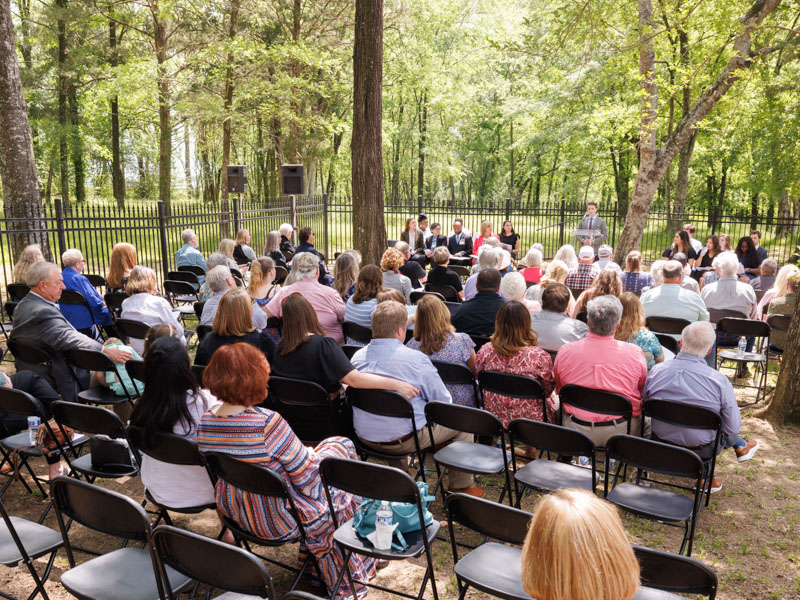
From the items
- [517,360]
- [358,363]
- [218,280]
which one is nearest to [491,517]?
[358,363]

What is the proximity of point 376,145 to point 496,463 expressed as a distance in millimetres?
5551

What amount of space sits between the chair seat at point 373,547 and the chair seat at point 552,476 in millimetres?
888

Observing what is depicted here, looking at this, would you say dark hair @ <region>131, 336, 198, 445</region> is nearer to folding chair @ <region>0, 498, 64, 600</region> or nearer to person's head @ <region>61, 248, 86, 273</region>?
folding chair @ <region>0, 498, 64, 600</region>

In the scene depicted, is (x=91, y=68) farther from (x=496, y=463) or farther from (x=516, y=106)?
(x=496, y=463)

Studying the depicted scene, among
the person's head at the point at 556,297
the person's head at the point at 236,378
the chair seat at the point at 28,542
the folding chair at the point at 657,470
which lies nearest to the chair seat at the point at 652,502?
the folding chair at the point at 657,470

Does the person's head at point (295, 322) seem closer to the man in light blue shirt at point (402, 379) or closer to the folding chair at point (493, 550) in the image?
the man in light blue shirt at point (402, 379)

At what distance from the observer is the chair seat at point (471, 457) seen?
396 centimetres

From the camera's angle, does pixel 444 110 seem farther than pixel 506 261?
Yes

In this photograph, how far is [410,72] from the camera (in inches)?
1145

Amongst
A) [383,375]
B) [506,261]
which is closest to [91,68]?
[506,261]

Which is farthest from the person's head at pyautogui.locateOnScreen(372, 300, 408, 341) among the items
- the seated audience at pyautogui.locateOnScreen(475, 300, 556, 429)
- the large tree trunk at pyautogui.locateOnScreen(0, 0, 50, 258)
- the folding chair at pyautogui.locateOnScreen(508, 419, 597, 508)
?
the large tree trunk at pyautogui.locateOnScreen(0, 0, 50, 258)

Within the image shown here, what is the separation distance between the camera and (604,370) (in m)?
4.57

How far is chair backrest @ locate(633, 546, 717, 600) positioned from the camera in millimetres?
2182

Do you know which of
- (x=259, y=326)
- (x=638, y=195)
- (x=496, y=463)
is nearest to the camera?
(x=496, y=463)
